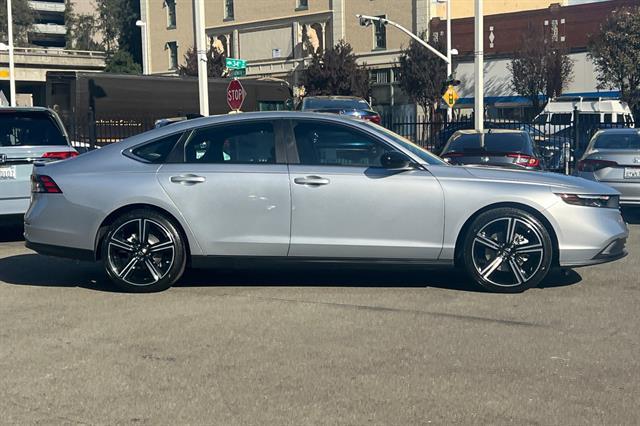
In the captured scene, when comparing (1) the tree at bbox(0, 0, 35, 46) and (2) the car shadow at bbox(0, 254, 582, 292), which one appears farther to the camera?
(1) the tree at bbox(0, 0, 35, 46)

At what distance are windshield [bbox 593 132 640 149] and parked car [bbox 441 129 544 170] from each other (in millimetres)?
980

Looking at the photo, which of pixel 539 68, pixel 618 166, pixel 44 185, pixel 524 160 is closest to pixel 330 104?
pixel 524 160

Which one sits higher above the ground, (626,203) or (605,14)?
(605,14)

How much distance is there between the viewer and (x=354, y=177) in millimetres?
7551

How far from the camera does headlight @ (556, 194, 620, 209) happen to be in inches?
299

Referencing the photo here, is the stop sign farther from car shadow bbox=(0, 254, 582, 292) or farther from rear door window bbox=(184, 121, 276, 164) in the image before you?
rear door window bbox=(184, 121, 276, 164)

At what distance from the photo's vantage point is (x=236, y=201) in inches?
300

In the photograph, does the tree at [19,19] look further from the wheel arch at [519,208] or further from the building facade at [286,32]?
the wheel arch at [519,208]

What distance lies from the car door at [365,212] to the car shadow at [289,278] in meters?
0.22

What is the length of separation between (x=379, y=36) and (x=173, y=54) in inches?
759

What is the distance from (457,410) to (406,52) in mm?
48734

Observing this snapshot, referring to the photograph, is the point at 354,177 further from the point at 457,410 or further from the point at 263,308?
the point at 457,410


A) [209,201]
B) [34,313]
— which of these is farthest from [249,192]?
[34,313]

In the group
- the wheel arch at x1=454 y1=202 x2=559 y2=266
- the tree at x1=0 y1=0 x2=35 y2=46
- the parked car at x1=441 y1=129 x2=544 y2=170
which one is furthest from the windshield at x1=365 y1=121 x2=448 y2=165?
the tree at x1=0 y1=0 x2=35 y2=46
